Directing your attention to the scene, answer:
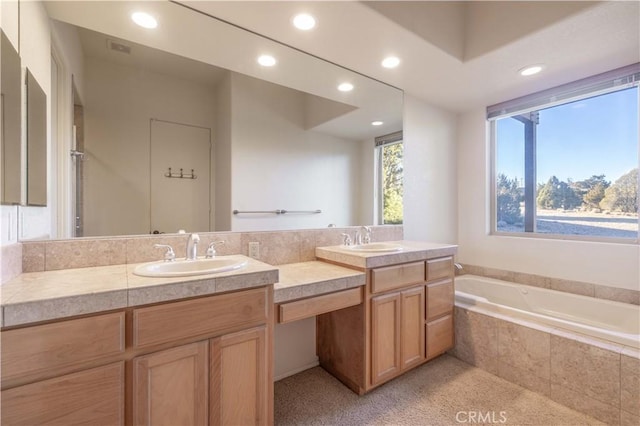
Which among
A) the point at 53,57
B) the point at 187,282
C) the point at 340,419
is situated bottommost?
the point at 340,419

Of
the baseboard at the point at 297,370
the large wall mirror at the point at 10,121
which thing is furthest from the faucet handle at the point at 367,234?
the large wall mirror at the point at 10,121

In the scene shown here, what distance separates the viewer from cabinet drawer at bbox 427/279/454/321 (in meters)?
2.20

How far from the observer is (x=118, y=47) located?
156 centimetres

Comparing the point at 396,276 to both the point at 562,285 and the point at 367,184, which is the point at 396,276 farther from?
the point at 562,285

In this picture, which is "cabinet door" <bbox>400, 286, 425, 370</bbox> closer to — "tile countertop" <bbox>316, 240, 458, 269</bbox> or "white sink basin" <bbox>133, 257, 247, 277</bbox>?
"tile countertop" <bbox>316, 240, 458, 269</bbox>

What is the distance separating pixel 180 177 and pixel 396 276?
1.53m

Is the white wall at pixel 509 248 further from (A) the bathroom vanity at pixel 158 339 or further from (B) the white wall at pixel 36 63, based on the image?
(B) the white wall at pixel 36 63

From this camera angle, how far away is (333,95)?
7.59ft

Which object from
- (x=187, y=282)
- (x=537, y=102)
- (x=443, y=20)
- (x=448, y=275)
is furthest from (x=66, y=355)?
(x=537, y=102)

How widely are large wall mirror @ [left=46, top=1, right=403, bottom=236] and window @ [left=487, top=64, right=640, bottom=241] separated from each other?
65.5 inches

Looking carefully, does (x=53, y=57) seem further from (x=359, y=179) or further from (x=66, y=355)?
(x=359, y=179)

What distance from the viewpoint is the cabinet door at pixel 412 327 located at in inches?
79.3

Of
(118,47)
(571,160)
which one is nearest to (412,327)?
(571,160)

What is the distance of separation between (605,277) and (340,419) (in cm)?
235
